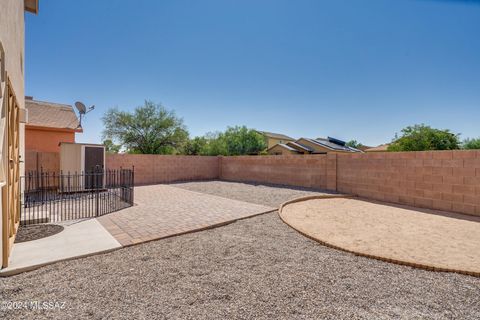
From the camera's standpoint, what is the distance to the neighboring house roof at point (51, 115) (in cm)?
1127

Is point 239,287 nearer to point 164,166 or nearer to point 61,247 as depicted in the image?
point 61,247

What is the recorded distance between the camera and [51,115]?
1221 cm

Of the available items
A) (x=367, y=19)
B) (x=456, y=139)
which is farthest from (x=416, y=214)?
(x=456, y=139)

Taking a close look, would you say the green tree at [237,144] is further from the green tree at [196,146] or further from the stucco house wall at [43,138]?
the stucco house wall at [43,138]

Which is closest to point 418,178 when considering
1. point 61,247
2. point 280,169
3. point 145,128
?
point 280,169

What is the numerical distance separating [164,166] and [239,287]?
12.0 m

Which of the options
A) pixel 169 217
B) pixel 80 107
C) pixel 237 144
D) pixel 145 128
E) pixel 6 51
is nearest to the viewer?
pixel 6 51

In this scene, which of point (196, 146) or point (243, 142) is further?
point (243, 142)

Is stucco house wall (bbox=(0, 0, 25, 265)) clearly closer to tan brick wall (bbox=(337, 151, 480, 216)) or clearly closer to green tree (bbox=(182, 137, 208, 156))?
tan brick wall (bbox=(337, 151, 480, 216))

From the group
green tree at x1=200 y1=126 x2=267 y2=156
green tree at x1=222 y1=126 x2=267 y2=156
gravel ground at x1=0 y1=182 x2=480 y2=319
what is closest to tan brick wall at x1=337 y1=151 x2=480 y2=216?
gravel ground at x1=0 y1=182 x2=480 y2=319

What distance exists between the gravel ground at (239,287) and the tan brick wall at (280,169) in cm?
711

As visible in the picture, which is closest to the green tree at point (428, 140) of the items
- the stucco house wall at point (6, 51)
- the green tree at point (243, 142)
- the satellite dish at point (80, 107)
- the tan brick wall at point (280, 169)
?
the tan brick wall at point (280, 169)

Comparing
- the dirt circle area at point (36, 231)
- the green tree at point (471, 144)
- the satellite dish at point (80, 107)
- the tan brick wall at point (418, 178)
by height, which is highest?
the satellite dish at point (80, 107)

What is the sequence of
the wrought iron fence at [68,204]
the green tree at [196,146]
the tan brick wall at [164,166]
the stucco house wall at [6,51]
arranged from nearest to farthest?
1. the stucco house wall at [6,51]
2. the wrought iron fence at [68,204]
3. the tan brick wall at [164,166]
4. the green tree at [196,146]
